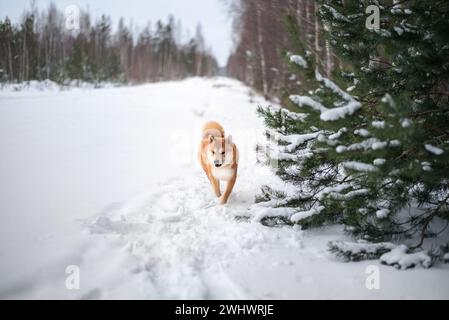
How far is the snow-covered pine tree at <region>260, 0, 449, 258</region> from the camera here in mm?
2062

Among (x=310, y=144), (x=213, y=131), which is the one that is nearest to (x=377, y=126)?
(x=310, y=144)

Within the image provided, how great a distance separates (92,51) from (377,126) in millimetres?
37077

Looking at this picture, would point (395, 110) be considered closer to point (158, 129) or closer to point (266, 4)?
point (158, 129)

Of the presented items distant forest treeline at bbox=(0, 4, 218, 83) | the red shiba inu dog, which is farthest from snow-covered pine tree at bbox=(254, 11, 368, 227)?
distant forest treeline at bbox=(0, 4, 218, 83)

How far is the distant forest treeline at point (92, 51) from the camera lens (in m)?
10.7

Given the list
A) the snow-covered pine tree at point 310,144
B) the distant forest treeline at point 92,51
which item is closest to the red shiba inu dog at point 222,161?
the snow-covered pine tree at point 310,144

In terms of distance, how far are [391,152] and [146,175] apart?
4.30 meters

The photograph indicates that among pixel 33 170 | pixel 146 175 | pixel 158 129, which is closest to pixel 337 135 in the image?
pixel 146 175

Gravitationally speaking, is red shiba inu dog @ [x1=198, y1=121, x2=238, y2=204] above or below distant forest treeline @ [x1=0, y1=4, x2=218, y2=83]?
below

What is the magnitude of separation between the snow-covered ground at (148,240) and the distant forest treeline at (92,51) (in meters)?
3.33

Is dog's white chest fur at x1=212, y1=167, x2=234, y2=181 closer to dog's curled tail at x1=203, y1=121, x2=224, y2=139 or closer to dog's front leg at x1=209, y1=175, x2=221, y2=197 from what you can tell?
dog's front leg at x1=209, y1=175, x2=221, y2=197

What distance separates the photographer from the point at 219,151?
3967 mm

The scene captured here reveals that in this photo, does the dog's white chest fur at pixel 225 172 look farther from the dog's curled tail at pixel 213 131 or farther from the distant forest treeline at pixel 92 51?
the distant forest treeline at pixel 92 51

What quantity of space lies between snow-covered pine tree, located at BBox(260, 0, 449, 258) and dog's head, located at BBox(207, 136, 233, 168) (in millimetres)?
953
